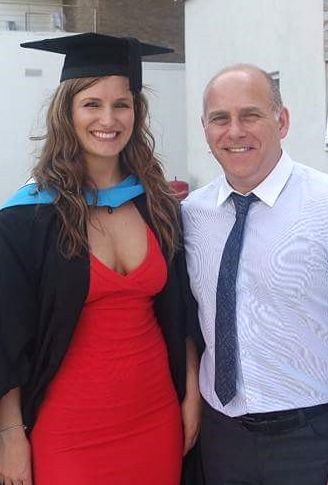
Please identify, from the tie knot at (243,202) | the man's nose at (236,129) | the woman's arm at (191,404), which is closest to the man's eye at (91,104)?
the man's nose at (236,129)

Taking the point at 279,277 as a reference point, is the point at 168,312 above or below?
below

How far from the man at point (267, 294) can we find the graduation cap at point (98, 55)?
1.26 feet

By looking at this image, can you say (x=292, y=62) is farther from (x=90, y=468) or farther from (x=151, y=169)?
(x=90, y=468)

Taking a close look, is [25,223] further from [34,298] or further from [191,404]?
[191,404]

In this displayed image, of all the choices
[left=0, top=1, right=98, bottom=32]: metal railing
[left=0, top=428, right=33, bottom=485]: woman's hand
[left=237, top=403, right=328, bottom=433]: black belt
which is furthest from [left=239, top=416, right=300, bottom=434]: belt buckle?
[left=0, top=1, right=98, bottom=32]: metal railing

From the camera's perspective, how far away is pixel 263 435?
2361mm

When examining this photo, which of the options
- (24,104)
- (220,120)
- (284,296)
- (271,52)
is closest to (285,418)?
(284,296)

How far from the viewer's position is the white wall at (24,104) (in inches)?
642

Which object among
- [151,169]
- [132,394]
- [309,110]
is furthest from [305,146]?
[132,394]

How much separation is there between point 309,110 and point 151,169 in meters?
5.95

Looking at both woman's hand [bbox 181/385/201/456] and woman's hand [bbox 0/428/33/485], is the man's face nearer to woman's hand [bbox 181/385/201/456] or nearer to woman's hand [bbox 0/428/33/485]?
woman's hand [bbox 181/385/201/456]

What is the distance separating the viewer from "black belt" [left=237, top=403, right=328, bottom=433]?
7.63 feet

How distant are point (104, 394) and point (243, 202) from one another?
33.9 inches

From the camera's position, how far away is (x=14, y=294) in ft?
7.61
